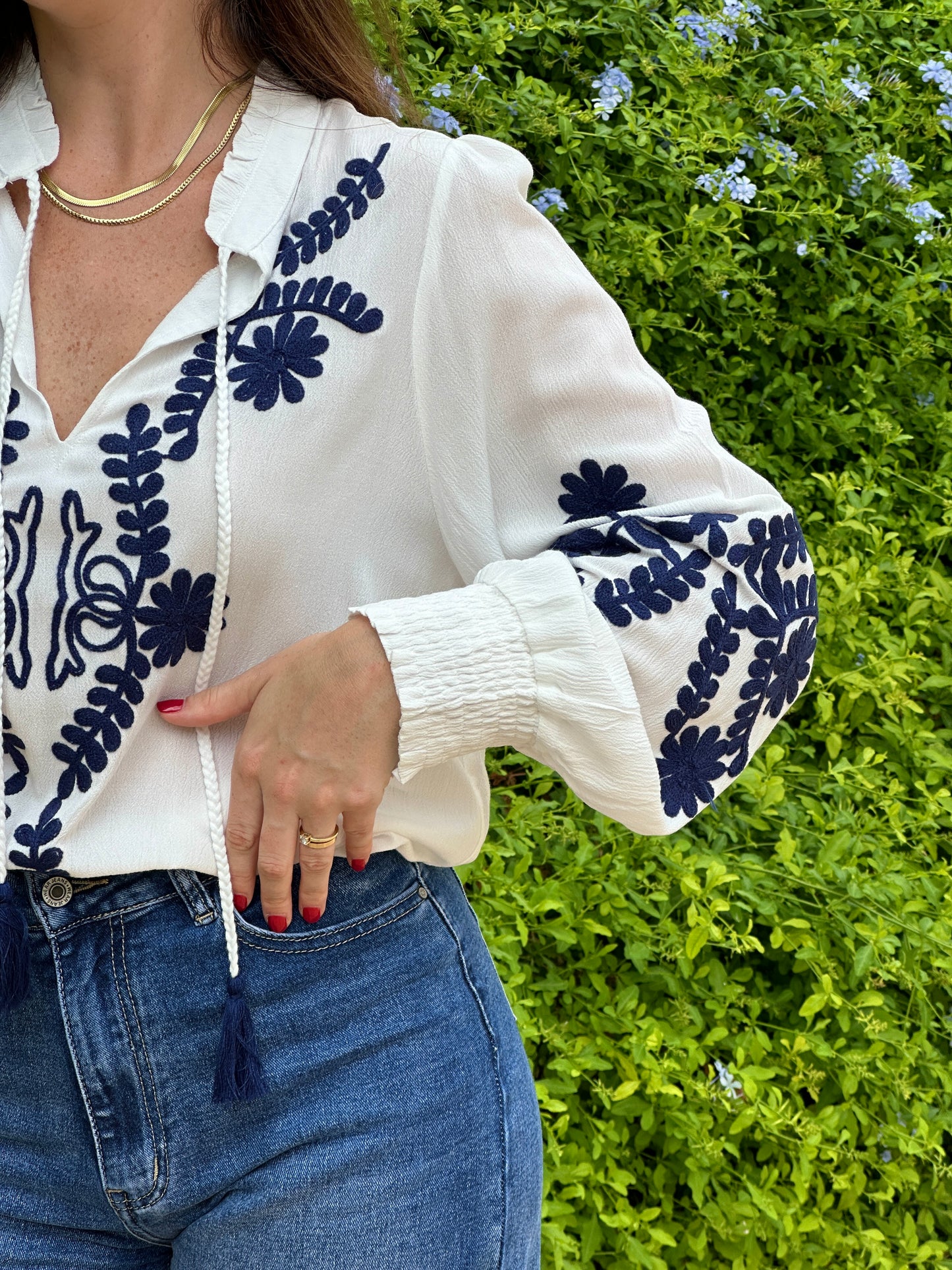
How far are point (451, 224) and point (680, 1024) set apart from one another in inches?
63.8

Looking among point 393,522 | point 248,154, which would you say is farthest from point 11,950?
point 248,154

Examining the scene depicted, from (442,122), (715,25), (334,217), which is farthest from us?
(715,25)

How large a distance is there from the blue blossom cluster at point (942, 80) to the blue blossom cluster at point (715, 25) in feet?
2.02

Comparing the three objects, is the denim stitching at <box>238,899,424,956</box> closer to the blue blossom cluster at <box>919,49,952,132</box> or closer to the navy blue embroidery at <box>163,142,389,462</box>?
the navy blue embroidery at <box>163,142,389,462</box>

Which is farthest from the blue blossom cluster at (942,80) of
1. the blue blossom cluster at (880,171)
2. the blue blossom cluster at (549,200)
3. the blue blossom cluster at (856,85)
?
the blue blossom cluster at (549,200)

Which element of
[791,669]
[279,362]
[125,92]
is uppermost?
[125,92]

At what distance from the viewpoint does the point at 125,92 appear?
1.10 meters

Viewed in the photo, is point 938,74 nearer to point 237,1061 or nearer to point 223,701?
point 223,701

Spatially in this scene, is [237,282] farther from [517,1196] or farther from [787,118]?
[787,118]

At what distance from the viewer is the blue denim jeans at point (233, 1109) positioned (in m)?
0.97

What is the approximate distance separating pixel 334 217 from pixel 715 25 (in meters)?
2.41

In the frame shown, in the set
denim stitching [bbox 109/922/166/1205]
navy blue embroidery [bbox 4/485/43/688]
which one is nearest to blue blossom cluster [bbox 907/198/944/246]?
navy blue embroidery [bbox 4/485/43/688]

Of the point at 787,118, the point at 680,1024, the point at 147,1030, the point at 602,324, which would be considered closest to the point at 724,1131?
the point at 680,1024

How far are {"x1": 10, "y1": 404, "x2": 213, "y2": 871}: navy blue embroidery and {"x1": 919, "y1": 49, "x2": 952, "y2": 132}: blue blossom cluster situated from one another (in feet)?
10.5
